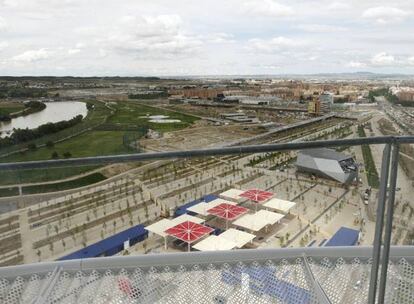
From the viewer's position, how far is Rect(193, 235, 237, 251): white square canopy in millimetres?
4859

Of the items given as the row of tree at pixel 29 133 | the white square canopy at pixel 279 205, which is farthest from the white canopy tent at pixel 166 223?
the row of tree at pixel 29 133

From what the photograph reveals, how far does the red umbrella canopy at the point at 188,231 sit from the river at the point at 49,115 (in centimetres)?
1497

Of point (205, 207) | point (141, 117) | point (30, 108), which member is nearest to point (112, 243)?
point (205, 207)

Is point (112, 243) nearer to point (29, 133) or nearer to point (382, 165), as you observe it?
point (382, 165)

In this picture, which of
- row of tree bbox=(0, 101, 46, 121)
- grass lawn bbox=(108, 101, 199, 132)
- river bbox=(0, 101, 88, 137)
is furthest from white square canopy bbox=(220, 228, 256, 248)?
row of tree bbox=(0, 101, 46, 121)

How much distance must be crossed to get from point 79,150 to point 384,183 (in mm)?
14243

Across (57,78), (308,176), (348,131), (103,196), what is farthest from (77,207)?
(57,78)

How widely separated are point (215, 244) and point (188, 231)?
418mm

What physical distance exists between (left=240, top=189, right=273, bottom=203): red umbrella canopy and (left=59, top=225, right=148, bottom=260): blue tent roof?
1.71 m

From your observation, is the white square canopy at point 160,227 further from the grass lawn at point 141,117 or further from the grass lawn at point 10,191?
the grass lawn at point 141,117

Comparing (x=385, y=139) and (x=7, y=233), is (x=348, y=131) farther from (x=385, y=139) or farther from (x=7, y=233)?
(x=385, y=139)

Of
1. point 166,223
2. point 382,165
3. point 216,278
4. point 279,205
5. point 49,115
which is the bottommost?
point 166,223

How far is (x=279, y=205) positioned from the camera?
6191 mm

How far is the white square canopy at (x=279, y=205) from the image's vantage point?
603 cm
